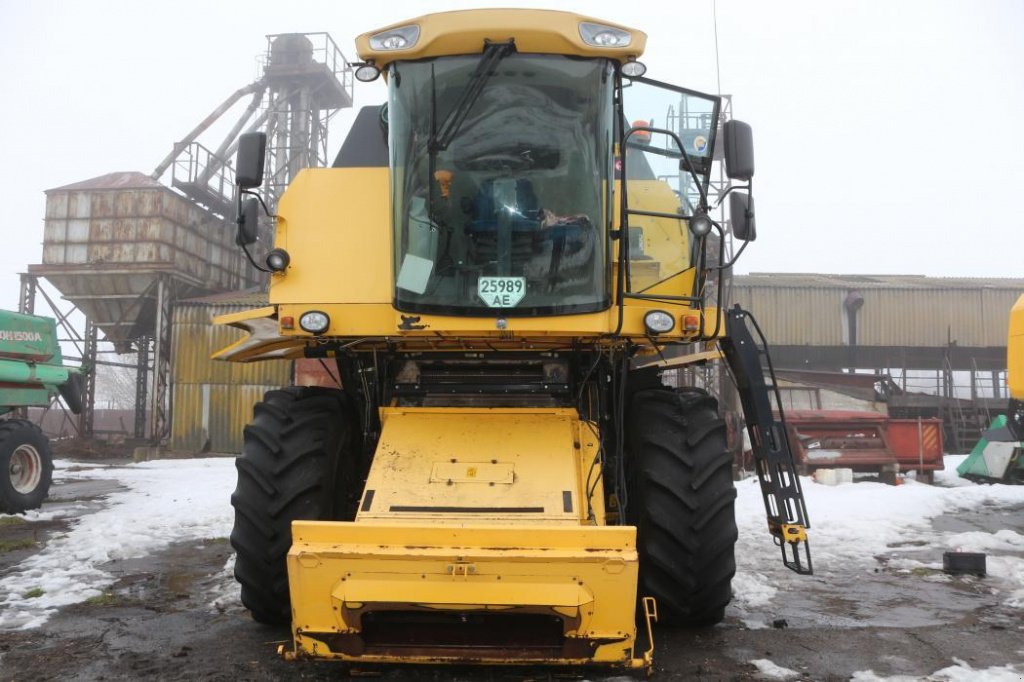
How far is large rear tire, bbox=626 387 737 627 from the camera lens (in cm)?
414

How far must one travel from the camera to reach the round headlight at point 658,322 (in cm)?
420

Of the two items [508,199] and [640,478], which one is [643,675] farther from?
[508,199]

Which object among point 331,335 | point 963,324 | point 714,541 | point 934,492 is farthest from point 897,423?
point 963,324

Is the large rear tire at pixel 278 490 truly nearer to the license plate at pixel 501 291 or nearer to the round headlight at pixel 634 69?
the license plate at pixel 501 291

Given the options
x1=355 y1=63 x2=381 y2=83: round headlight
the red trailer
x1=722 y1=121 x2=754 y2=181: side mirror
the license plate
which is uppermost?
x1=355 y1=63 x2=381 y2=83: round headlight

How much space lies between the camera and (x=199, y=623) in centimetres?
485

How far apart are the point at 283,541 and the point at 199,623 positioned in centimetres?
112

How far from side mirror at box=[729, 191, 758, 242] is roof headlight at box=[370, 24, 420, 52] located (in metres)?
1.88

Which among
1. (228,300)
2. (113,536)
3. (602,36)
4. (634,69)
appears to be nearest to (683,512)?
(634,69)

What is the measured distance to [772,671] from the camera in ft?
13.0

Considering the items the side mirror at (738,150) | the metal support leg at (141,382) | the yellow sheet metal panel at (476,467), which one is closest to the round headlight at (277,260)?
the yellow sheet metal panel at (476,467)

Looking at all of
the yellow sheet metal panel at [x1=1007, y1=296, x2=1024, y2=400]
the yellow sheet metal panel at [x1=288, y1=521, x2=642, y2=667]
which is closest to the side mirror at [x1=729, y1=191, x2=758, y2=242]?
the yellow sheet metal panel at [x1=288, y1=521, x2=642, y2=667]

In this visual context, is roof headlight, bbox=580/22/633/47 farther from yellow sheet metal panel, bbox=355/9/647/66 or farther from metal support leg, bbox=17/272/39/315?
metal support leg, bbox=17/272/39/315

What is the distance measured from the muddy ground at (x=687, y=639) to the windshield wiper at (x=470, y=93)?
2642 mm
